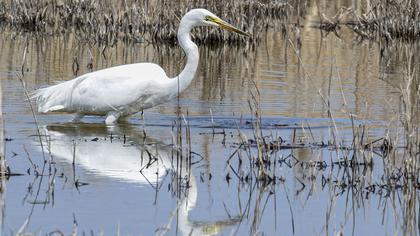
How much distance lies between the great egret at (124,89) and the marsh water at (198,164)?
0.61 ft

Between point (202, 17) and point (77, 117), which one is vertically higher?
point (202, 17)

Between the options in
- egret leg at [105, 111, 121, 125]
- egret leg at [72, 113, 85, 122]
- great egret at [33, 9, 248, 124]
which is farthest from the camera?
egret leg at [72, 113, 85, 122]

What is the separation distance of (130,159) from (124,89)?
1794 mm

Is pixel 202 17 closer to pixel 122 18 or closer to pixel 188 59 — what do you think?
pixel 188 59

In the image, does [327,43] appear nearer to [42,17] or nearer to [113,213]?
[42,17]

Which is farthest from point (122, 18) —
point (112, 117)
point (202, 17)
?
point (112, 117)

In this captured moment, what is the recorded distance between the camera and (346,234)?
232 inches

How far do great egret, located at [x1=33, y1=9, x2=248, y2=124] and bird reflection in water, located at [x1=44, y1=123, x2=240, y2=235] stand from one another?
0.64 ft

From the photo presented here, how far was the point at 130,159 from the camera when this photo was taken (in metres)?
7.71

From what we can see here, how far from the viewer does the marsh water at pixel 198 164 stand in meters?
6.05

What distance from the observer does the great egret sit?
9.38m

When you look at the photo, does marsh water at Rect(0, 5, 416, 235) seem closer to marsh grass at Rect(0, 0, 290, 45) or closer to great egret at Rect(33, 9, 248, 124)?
great egret at Rect(33, 9, 248, 124)

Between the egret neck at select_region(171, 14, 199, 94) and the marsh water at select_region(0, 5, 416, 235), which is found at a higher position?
the egret neck at select_region(171, 14, 199, 94)

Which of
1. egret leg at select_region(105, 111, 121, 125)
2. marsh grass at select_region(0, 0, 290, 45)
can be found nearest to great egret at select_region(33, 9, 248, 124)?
egret leg at select_region(105, 111, 121, 125)
